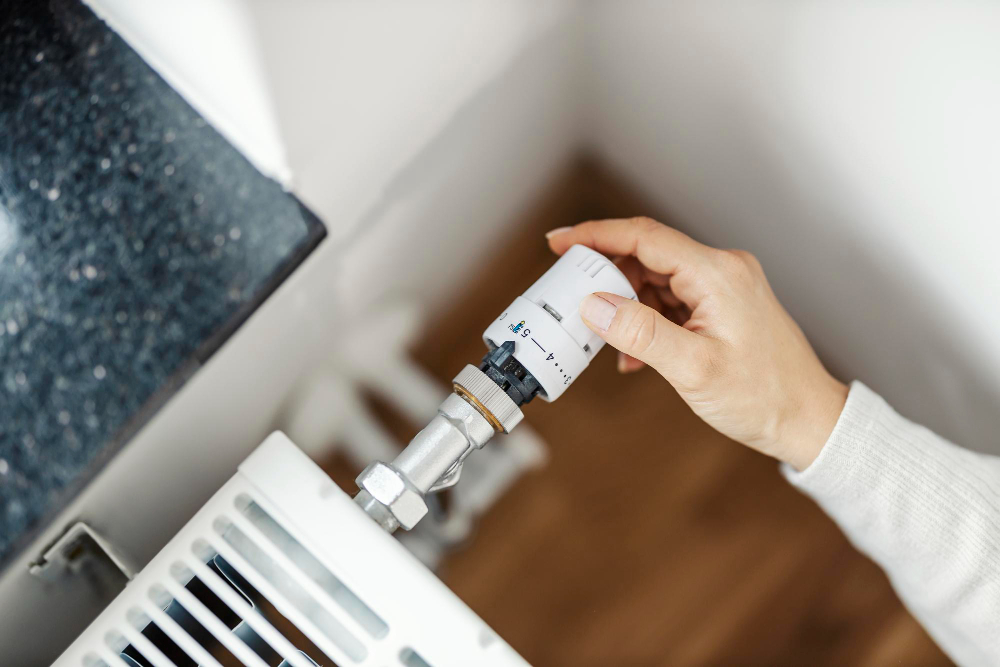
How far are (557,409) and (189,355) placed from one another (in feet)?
1.55

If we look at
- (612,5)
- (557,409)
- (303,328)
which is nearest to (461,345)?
(557,409)

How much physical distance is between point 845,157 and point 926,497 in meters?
0.25

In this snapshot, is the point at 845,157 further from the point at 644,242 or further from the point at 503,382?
the point at 503,382

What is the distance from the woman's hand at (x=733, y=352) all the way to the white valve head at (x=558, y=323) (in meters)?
0.04

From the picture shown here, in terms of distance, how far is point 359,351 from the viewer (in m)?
0.74

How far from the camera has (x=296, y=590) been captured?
1.45 feet

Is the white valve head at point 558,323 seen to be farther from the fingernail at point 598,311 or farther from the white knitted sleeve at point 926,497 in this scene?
the white knitted sleeve at point 926,497

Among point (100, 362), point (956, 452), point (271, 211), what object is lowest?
point (100, 362)

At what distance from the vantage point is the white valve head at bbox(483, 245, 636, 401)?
0.47 metres

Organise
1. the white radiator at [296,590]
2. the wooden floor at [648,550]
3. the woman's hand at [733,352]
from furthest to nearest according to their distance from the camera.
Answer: the wooden floor at [648,550] < the woman's hand at [733,352] < the white radiator at [296,590]

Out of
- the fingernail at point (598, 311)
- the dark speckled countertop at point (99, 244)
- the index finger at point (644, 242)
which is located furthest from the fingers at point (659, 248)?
the dark speckled countertop at point (99, 244)

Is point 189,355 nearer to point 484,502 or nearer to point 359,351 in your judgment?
point 359,351

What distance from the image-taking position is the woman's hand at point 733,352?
1.71 feet

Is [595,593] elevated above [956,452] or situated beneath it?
situated beneath
